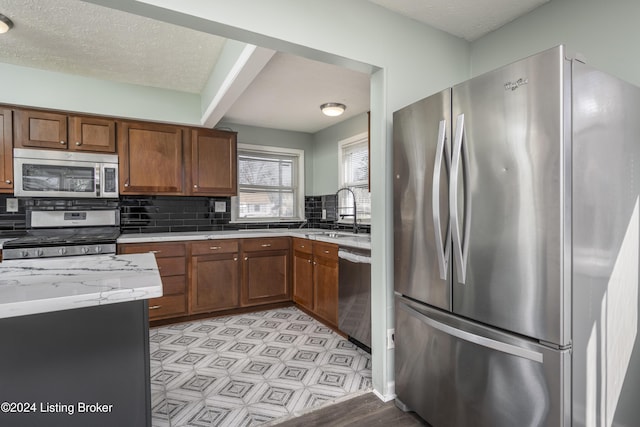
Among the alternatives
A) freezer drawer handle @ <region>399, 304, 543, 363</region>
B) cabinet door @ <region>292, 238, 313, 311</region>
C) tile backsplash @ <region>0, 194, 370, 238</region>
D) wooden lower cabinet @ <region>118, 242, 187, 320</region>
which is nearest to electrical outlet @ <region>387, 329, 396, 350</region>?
freezer drawer handle @ <region>399, 304, 543, 363</region>

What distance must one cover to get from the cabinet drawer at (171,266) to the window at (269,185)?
100cm

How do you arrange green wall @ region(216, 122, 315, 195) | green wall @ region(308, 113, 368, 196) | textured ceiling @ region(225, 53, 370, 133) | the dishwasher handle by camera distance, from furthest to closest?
green wall @ region(216, 122, 315, 195), green wall @ region(308, 113, 368, 196), textured ceiling @ region(225, 53, 370, 133), the dishwasher handle

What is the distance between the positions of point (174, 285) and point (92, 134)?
5.34 feet

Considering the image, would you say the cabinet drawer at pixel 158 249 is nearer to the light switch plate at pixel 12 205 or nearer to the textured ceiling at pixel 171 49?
the light switch plate at pixel 12 205

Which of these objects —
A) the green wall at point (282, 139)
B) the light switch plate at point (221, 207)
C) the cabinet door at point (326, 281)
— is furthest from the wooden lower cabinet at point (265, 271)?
the green wall at point (282, 139)

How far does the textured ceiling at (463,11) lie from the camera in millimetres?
1874

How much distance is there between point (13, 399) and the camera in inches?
42.1

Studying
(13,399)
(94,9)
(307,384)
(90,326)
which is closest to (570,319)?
(307,384)

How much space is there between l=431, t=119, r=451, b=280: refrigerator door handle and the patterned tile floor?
1086 mm

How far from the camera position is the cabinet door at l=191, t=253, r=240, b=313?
3303 millimetres

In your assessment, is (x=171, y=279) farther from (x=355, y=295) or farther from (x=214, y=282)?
(x=355, y=295)

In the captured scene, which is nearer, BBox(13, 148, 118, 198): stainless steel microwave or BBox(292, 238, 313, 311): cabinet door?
BBox(13, 148, 118, 198): stainless steel microwave

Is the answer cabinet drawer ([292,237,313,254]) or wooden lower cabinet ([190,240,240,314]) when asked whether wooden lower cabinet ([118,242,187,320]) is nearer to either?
wooden lower cabinet ([190,240,240,314])

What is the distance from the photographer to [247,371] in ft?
7.61
